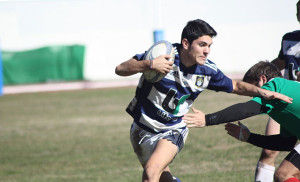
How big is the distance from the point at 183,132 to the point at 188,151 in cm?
404

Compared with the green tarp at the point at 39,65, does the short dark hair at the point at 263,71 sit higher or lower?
higher

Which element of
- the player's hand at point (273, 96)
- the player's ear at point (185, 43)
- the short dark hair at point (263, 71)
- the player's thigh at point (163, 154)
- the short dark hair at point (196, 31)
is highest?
the short dark hair at point (196, 31)

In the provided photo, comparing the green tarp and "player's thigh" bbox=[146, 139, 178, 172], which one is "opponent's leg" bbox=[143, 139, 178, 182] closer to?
"player's thigh" bbox=[146, 139, 178, 172]

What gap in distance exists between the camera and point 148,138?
5.66 m

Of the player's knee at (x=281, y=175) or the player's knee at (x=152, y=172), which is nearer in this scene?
the player's knee at (x=281, y=175)

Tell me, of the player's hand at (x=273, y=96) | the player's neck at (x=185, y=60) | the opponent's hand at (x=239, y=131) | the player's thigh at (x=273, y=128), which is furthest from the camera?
the player's thigh at (x=273, y=128)

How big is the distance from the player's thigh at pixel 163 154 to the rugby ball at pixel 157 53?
65cm

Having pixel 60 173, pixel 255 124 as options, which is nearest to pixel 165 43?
pixel 60 173

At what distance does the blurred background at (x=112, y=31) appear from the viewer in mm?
29656

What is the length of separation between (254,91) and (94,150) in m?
5.77

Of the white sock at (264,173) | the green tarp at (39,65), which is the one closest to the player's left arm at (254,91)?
the white sock at (264,173)

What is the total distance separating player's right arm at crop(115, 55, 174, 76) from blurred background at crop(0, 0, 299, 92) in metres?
24.4

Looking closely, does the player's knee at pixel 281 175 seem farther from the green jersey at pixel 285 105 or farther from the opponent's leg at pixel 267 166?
the opponent's leg at pixel 267 166

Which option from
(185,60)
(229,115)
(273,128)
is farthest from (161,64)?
(273,128)
